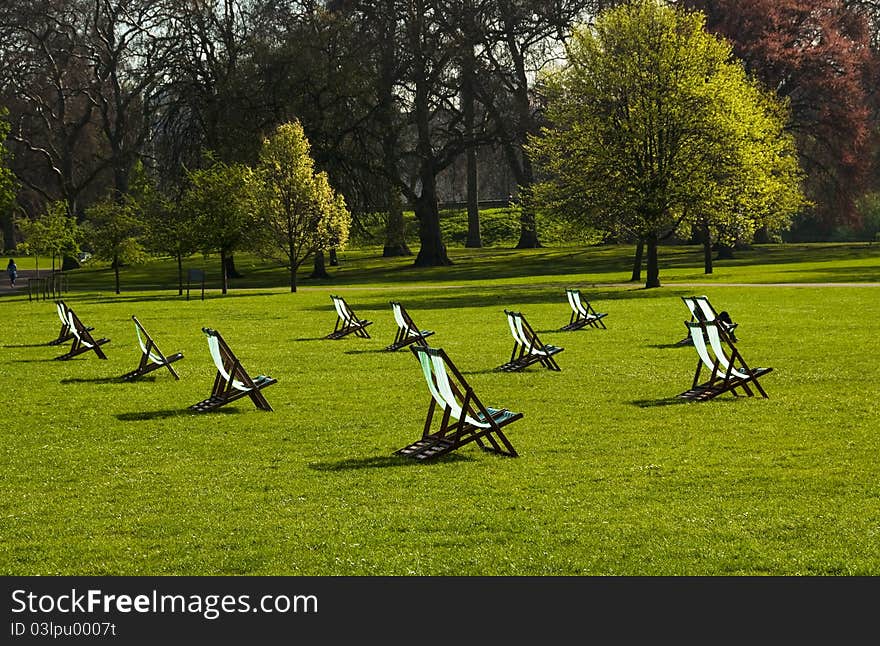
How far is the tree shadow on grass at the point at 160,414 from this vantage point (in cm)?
1425

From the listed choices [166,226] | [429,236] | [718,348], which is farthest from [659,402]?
[429,236]

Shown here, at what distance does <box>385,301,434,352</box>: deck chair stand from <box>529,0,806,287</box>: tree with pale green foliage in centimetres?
1705

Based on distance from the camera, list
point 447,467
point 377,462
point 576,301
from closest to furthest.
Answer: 1. point 447,467
2. point 377,462
3. point 576,301

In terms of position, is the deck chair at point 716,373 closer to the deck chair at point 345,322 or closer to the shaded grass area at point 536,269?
the deck chair at point 345,322

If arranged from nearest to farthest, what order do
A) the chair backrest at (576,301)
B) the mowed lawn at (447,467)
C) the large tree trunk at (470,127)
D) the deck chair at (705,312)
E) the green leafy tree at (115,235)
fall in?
1. the mowed lawn at (447,467)
2. the deck chair at (705,312)
3. the chair backrest at (576,301)
4. the green leafy tree at (115,235)
5. the large tree trunk at (470,127)

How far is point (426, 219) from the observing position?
197ft

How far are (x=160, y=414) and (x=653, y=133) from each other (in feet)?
87.6

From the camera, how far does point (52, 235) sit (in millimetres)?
47500

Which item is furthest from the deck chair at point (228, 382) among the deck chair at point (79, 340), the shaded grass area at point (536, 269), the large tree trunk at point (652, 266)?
the shaded grass area at point (536, 269)

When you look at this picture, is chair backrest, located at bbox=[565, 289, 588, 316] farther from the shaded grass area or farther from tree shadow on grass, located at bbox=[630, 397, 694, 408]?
the shaded grass area

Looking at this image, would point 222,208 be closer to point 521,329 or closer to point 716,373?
point 521,329

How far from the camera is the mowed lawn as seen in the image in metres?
7.79

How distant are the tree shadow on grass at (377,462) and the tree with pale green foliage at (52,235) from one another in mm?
38470
